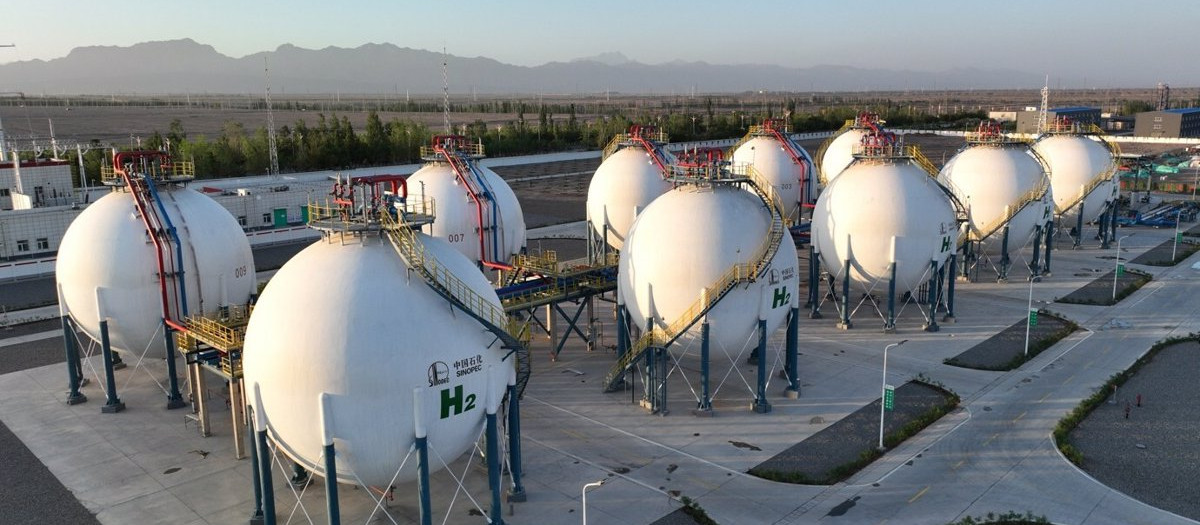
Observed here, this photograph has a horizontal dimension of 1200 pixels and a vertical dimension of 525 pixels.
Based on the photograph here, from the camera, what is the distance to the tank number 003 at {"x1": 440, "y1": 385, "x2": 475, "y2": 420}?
19016mm

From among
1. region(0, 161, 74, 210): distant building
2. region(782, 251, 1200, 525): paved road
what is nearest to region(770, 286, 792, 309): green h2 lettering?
region(782, 251, 1200, 525): paved road

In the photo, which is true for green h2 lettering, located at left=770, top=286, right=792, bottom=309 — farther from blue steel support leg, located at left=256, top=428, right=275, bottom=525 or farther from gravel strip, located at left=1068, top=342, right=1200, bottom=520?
blue steel support leg, located at left=256, top=428, right=275, bottom=525

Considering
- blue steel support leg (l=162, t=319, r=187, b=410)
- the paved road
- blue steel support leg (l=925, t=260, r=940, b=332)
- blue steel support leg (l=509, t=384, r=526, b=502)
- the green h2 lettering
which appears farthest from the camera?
blue steel support leg (l=925, t=260, r=940, b=332)

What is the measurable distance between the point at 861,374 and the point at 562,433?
510 inches

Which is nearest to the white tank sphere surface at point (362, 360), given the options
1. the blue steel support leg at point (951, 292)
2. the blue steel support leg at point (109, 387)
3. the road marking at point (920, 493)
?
the road marking at point (920, 493)

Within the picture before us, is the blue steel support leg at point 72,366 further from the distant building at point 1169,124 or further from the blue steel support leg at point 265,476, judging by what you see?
the distant building at point 1169,124

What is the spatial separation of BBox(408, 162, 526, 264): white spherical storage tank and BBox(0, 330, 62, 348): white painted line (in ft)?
61.4

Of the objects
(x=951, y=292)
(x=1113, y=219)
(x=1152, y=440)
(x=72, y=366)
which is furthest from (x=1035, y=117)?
(x=72, y=366)

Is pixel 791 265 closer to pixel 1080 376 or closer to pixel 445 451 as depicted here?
pixel 1080 376

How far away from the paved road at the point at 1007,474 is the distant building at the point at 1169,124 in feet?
367

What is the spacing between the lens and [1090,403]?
28.8 metres

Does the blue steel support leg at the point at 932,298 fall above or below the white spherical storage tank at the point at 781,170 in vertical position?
below

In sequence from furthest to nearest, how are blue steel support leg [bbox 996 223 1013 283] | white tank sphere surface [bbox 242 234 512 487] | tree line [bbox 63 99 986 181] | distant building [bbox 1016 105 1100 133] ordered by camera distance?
distant building [bbox 1016 105 1100 133], tree line [bbox 63 99 986 181], blue steel support leg [bbox 996 223 1013 283], white tank sphere surface [bbox 242 234 512 487]

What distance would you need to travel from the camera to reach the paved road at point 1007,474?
2169 cm
